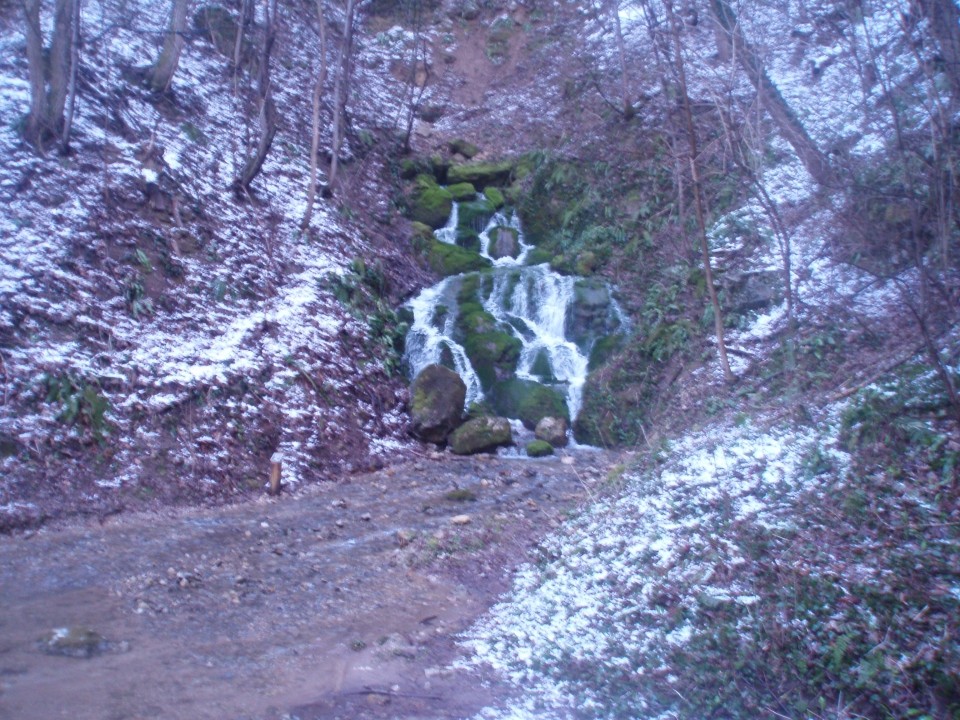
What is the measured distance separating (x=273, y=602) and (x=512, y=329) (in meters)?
9.79

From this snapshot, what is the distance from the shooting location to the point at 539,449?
526 inches

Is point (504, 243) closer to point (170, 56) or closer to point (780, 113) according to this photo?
point (780, 113)

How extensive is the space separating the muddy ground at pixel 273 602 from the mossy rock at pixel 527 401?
3.44 metres

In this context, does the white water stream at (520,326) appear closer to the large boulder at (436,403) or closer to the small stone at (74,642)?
the large boulder at (436,403)

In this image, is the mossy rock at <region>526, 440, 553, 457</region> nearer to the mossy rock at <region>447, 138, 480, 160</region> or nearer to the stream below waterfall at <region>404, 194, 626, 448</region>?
the stream below waterfall at <region>404, 194, 626, 448</region>

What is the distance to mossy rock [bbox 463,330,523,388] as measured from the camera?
603 inches

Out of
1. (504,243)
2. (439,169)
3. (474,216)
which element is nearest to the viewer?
(504,243)

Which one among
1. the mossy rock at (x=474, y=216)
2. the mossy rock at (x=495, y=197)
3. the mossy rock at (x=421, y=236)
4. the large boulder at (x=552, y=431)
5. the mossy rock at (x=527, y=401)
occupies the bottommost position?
the large boulder at (x=552, y=431)

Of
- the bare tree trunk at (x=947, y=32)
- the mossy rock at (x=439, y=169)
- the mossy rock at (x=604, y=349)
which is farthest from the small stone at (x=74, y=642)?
the mossy rock at (x=439, y=169)

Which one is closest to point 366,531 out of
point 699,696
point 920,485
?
point 699,696

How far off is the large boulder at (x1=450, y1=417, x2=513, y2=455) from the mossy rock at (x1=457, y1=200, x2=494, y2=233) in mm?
7440

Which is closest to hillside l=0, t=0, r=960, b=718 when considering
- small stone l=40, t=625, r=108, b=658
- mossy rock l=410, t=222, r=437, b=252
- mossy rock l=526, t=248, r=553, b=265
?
mossy rock l=410, t=222, r=437, b=252

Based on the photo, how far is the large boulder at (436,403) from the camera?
13375mm

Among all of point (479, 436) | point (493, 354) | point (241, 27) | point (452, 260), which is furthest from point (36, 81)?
point (479, 436)
